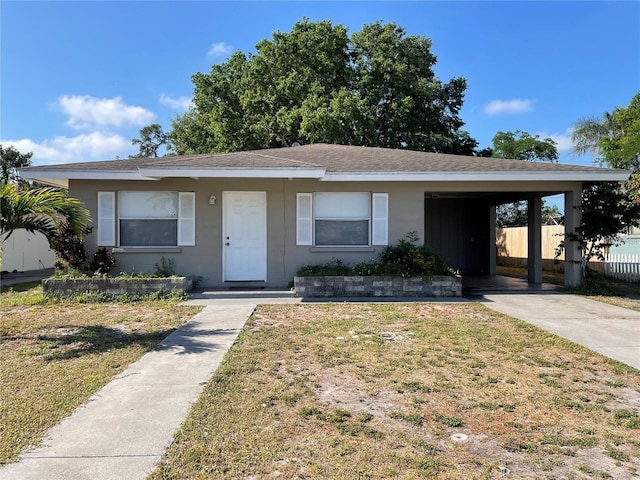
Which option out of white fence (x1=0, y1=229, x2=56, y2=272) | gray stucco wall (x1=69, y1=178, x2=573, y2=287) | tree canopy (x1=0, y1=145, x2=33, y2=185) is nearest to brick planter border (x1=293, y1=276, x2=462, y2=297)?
gray stucco wall (x1=69, y1=178, x2=573, y2=287)

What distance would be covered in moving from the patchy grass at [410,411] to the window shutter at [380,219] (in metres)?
4.39

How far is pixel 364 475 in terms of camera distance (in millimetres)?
2461

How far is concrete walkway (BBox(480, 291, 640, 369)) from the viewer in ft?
17.3

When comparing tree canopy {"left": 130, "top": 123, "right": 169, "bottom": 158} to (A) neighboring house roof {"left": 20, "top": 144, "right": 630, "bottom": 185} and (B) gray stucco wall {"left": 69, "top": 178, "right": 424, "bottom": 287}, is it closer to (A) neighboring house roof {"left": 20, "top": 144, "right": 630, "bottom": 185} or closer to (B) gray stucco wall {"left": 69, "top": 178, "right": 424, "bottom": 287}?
(A) neighboring house roof {"left": 20, "top": 144, "right": 630, "bottom": 185}

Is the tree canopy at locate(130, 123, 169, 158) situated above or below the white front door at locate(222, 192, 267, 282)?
above

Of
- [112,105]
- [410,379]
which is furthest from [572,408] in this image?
[112,105]

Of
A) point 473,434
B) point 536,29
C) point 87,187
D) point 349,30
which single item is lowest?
point 473,434

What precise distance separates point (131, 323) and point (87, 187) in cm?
467

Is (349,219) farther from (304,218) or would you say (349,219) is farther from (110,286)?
(110,286)

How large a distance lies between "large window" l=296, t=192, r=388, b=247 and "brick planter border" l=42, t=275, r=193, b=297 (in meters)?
3.53

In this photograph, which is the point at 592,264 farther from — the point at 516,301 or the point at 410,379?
the point at 410,379

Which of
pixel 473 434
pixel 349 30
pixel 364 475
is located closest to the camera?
pixel 364 475

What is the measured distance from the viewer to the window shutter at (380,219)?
9.95m

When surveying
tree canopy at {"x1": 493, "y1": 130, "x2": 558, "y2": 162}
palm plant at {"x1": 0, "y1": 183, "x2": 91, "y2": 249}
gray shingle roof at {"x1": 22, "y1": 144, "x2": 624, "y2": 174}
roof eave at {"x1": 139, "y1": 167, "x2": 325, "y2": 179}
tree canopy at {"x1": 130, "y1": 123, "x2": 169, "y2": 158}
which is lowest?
palm plant at {"x1": 0, "y1": 183, "x2": 91, "y2": 249}
